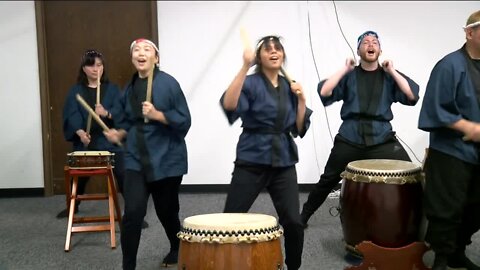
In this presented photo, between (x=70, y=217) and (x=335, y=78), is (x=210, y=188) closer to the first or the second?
(x=70, y=217)

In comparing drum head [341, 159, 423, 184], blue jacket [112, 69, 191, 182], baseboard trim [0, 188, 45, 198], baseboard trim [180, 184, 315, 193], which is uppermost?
blue jacket [112, 69, 191, 182]

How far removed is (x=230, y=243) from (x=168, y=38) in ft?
10.3

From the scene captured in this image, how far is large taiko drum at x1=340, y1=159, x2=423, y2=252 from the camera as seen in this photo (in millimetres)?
2570

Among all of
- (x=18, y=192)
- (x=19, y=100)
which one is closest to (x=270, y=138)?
(x=19, y=100)

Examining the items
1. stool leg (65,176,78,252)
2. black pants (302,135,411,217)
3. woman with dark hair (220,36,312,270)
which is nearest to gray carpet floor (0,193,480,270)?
stool leg (65,176,78,252)

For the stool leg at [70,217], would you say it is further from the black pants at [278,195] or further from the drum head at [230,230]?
the drum head at [230,230]

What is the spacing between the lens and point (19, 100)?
15.3ft

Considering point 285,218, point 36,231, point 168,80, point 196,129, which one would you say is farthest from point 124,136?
point 196,129

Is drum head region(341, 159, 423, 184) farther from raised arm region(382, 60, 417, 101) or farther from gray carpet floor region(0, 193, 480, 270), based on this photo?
gray carpet floor region(0, 193, 480, 270)

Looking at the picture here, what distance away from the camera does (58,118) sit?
15.6ft

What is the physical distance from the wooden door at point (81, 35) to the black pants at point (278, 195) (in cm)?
259

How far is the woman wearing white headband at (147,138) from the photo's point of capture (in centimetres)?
242

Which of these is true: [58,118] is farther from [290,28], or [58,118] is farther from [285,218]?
[285,218]

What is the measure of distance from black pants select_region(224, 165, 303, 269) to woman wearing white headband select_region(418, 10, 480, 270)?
642mm
